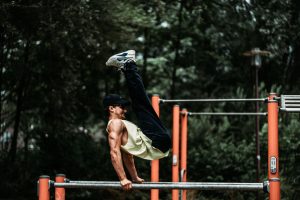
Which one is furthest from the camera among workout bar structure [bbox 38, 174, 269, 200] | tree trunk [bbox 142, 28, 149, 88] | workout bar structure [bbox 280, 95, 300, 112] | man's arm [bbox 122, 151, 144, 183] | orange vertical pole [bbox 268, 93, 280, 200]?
tree trunk [bbox 142, 28, 149, 88]

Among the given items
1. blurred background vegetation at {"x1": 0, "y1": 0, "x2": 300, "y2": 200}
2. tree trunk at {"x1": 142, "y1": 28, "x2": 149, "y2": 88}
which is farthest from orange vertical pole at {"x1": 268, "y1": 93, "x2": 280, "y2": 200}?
tree trunk at {"x1": 142, "y1": 28, "x2": 149, "y2": 88}

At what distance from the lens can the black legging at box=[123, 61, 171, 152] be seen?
4.09m

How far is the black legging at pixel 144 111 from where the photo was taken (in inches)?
161

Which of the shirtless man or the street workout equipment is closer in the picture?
the street workout equipment

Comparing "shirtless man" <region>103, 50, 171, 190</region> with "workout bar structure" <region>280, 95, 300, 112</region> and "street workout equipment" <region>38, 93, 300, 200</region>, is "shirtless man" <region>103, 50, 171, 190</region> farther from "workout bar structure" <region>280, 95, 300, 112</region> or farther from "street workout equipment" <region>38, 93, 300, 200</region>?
"workout bar structure" <region>280, 95, 300, 112</region>

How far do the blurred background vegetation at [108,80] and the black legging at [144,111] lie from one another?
5173 mm

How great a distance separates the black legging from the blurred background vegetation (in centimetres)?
517

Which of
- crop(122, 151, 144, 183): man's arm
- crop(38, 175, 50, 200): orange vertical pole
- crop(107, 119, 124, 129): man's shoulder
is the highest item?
crop(107, 119, 124, 129): man's shoulder

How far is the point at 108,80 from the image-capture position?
14594mm

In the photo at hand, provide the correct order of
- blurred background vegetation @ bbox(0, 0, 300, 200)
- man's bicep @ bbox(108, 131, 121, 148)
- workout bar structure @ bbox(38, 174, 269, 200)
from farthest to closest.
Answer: blurred background vegetation @ bbox(0, 0, 300, 200) < man's bicep @ bbox(108, 131, 121, 148) < workout bar structure @ bbox(38, 174, 269, 200)

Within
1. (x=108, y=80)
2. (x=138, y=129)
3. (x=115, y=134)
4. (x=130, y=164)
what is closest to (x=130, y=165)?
(x=130, y=164)

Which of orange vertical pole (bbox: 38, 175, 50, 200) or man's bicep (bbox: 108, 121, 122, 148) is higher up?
man's bicep (bbox: 108, 121, 122, 148)

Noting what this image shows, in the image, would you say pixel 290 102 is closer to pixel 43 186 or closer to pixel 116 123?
pixel 116 123

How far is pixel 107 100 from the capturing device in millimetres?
4277
